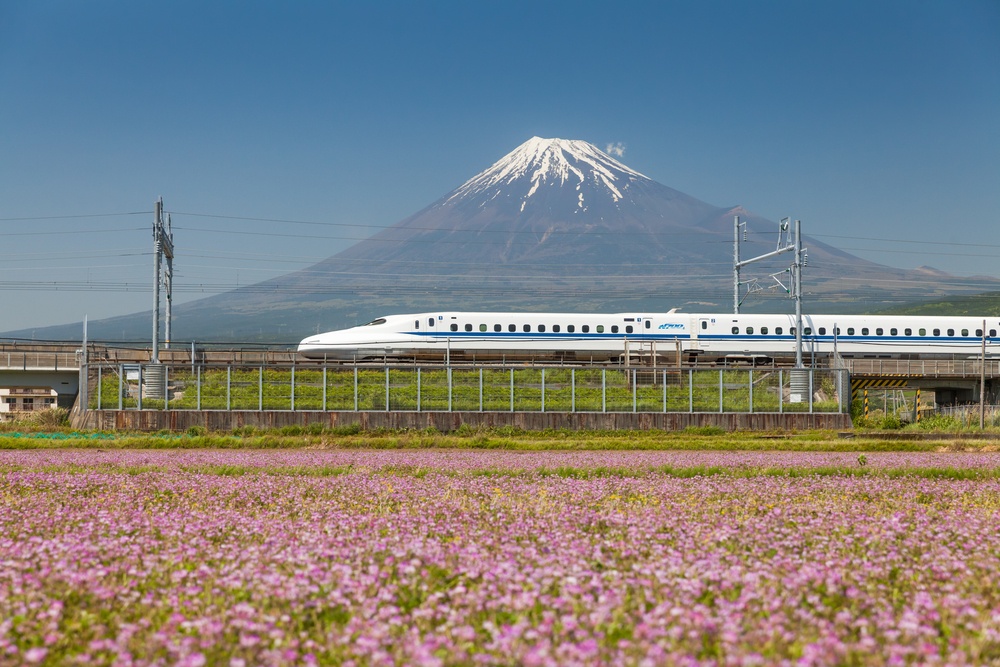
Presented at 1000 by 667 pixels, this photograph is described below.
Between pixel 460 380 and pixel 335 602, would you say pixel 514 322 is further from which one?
pixel 335 602

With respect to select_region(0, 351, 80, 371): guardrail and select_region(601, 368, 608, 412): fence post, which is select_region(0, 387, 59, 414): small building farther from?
select_region(601, 368, 608, 412): fence post

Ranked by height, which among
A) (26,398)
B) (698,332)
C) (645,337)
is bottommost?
(26,398)

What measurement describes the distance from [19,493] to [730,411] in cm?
2784

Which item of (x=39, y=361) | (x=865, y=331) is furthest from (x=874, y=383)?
(x=39, y=361)

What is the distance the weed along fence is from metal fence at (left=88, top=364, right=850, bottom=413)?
4 cm

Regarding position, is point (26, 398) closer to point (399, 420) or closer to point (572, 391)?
point (399, 420)

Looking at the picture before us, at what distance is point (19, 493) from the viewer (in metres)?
13.2

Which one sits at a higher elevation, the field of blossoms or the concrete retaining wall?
the field of blossoms

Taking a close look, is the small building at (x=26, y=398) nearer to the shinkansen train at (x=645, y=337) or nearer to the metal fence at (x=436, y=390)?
the shinkansen train at (x=645, y=337)

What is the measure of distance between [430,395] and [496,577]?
95.6 feet

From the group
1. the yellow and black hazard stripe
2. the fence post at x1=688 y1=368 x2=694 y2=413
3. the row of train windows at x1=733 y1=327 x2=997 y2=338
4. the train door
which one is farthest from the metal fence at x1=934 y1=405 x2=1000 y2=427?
the train door

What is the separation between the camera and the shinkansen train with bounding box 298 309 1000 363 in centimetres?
5612

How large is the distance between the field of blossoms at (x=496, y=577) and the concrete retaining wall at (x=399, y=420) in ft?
69.5

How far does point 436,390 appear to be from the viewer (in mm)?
35969
